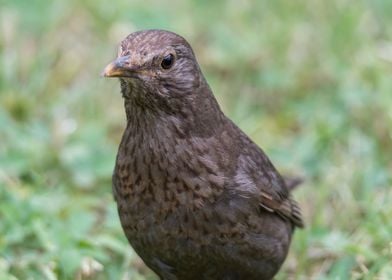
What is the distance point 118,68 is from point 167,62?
0.31 m

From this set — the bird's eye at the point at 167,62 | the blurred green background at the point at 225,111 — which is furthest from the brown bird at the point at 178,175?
the blurred green background at the point at 225,111

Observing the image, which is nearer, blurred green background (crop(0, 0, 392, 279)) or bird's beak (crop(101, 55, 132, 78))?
bird's beak (crop(101, 55, 132, 78))

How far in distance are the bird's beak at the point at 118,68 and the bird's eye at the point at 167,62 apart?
0.64 ft

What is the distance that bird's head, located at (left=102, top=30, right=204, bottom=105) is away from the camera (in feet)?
15.5

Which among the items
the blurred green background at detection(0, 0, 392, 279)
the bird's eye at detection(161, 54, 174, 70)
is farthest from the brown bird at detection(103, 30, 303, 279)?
the blurred green background at detection(0, 0, 392, 279)

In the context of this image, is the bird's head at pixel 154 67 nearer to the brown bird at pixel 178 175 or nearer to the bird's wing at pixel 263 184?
the brown bird at pixel 178 175

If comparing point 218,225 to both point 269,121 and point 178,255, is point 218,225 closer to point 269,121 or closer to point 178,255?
point 178,255

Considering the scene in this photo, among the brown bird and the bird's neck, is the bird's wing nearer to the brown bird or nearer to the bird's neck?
the brown bird

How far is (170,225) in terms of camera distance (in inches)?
195

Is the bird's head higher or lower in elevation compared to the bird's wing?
higher

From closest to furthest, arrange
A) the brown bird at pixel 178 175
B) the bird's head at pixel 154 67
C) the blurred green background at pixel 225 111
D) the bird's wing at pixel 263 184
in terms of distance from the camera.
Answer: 1. the bird's head at pixel 154 67
2. the brown bird at pixel 178 175
3. the bird's wing at pixel 263 184
4. the blurred green background at pixel 225 111

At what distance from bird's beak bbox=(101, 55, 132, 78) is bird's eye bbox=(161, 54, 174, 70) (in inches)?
7.7

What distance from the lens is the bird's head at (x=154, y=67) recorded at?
4.73 meters

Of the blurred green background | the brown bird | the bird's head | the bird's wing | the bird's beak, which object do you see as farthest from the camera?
the blurred green background
